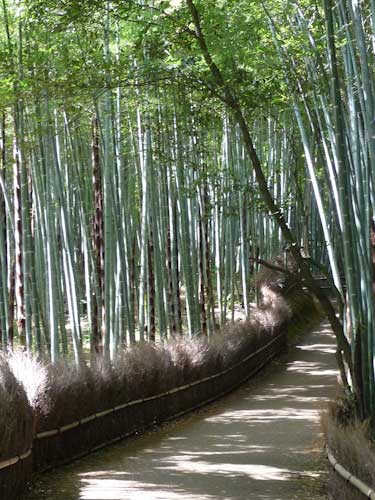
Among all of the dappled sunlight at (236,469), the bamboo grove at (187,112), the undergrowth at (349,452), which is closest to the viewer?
the undergrowth at (349,452)

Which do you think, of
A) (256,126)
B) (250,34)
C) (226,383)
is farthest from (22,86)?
(256,126)

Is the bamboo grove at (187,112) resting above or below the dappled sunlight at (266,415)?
above

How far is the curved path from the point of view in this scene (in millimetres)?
4289

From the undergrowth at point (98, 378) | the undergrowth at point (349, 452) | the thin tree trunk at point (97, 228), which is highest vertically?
the thin tree trunk at point (97, 228)

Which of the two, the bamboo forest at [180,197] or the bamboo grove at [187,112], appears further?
the bamboo grove at [187,112]

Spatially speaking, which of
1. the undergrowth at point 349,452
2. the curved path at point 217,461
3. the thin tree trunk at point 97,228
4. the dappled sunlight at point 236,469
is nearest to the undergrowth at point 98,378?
the curved path at point 217,461

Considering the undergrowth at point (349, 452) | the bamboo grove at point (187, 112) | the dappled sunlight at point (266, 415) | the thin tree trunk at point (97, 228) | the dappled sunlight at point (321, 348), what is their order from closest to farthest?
the undergrowth at point (349, 452) → the bamboo grove at point (187, 112) → the dappled sunlight at point (266, 415) → the thin tree trunk at point (97, 228) → the dappled sunlight at point (321, 348)

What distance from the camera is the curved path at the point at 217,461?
14.1ft

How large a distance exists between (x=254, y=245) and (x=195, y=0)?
313 inches

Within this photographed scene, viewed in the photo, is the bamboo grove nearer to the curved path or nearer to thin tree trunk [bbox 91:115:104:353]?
thin tree trunk [bbox 91:115:104:353]

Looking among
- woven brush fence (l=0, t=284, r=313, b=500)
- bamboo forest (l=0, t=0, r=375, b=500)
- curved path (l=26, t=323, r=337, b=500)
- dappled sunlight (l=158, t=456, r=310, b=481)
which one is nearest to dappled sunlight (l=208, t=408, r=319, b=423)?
curved path (l=26, t=323, r=337, b=500)

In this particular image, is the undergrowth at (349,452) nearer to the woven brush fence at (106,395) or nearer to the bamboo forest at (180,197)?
the bamboo forest at (180,197)

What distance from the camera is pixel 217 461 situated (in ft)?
16.8

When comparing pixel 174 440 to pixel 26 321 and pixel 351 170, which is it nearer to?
pixel 26 321
